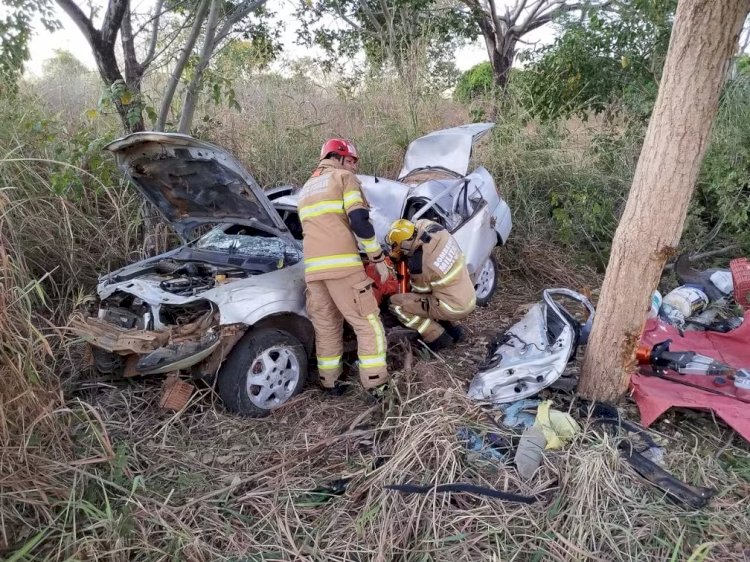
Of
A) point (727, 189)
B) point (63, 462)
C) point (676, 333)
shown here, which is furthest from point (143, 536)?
point (727, 189)

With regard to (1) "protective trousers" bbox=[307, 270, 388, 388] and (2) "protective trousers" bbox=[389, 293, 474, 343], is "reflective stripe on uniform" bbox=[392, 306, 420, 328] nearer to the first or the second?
(2) "protective trousers" bbox=[389, 293, 474, 343]

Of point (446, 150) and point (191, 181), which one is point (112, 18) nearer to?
point (191, 181)

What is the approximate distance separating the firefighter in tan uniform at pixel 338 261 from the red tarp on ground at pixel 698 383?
1650 mm

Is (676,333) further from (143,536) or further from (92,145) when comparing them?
(92,145)

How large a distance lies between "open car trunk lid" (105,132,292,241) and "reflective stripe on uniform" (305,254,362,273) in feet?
1.01

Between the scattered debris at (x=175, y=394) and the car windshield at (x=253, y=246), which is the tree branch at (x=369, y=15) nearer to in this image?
the car windshield at (x=253, y=246)

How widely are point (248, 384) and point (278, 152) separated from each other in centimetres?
381

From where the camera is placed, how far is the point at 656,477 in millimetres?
2697

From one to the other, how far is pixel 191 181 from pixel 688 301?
415cm

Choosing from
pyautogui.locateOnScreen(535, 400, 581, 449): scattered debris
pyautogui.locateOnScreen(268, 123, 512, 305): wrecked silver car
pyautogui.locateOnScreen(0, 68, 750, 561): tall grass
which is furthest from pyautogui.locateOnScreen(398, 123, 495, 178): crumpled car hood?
pyautogui.locateOnScreen(535, 400, 581, 449): scattered debris

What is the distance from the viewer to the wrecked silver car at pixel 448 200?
15.0 feet

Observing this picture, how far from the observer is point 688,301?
4.58 metres

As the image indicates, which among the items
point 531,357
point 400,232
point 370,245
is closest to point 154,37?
point 400,232

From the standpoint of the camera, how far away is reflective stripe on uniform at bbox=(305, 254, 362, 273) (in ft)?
11.6
